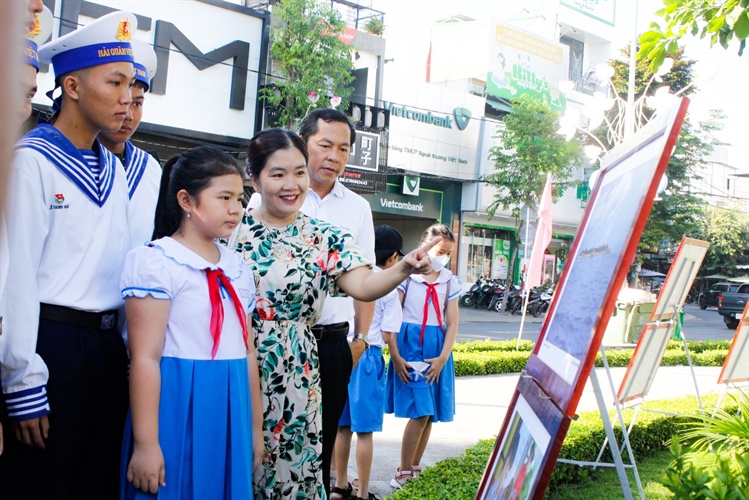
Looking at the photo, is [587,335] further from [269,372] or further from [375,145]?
[375,145]

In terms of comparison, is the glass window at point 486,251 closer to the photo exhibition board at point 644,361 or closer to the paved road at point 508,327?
the paved road at point 508,327

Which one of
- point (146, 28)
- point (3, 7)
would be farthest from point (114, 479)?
point (146, 28)

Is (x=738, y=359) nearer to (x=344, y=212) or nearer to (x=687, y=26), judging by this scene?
(x=687, y=26)

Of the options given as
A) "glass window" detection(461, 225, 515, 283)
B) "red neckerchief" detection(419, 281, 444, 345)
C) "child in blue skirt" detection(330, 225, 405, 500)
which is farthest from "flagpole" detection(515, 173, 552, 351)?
"glass window" detection(461, 225, 515, 283)

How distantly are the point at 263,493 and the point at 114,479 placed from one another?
0.51m

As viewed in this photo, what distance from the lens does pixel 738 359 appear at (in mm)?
6590

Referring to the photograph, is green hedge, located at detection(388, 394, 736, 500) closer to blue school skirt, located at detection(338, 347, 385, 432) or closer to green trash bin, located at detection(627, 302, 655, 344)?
blue school skirt, located at detection(338, 347, 385, 432)

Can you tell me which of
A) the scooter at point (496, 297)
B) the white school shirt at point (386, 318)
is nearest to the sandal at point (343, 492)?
the white school shirt at point (386, 318)

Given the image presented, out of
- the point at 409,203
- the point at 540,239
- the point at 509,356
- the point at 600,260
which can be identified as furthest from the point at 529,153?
the point at 600,260

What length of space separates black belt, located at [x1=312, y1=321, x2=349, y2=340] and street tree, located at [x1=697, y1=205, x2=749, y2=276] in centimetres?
3699

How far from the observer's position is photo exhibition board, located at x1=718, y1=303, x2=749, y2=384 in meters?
6.44

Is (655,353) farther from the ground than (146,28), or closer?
closer

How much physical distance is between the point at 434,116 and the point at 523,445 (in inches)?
869

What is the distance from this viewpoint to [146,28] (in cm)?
1437
